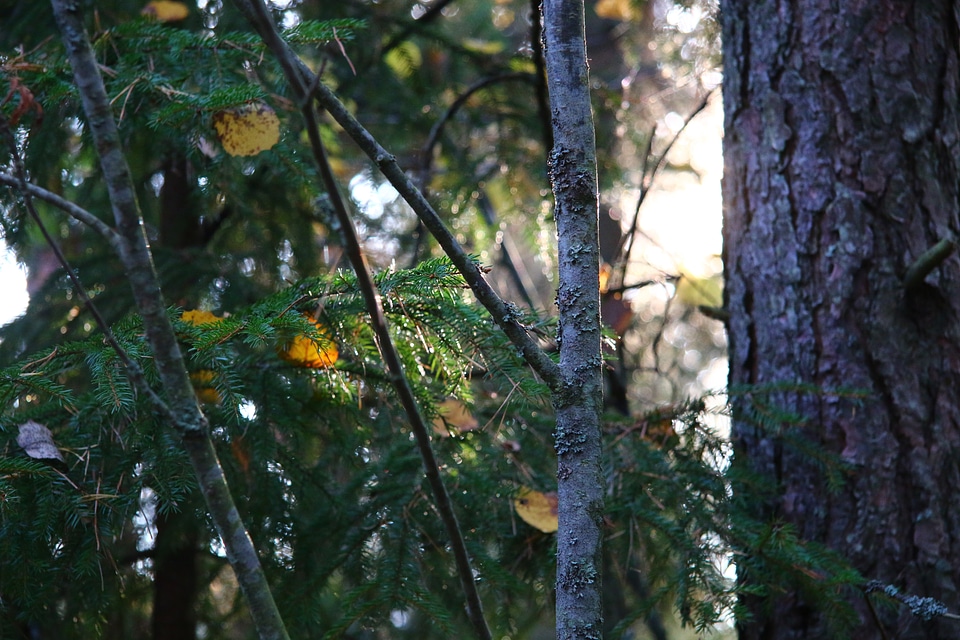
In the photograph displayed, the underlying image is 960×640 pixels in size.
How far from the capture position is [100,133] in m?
1.02

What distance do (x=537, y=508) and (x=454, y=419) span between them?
0.32 meters

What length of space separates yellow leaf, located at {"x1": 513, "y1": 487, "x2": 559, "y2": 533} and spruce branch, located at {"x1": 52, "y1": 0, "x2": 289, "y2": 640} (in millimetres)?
819

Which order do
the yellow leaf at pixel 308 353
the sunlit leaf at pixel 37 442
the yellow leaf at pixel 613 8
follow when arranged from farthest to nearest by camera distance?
the yellow leaf at pixel 613 8, the yellow leaf at pixel 308 353, the sunlit leaf at pixel 37 442

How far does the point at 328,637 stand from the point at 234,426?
53cm

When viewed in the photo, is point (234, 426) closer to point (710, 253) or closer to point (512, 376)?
point (512, 376)

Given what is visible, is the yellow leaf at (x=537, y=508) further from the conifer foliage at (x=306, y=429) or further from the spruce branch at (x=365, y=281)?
the spruce branch at (x=365, y=281)

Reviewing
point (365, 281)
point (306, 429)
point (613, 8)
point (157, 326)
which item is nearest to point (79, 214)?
point (157, 326)

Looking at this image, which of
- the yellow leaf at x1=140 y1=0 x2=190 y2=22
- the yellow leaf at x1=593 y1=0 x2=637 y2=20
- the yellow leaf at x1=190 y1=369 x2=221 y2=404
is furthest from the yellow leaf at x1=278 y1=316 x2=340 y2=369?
the yellow leaf at x1=593 y1=0 x2=637 y2=20

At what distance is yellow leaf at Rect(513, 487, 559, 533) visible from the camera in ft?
5.72

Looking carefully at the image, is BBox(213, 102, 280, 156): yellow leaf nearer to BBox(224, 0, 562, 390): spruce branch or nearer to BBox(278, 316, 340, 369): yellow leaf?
BBox(278, 316, 340, 369): yellow leaf

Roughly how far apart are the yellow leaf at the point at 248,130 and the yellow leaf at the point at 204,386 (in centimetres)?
54

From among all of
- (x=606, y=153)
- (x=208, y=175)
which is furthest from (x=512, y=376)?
(x=606, y=153)

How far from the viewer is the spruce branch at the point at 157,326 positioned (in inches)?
39.6

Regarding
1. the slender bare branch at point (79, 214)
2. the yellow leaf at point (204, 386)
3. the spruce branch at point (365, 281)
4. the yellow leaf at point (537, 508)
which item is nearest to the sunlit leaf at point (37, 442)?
the yellow leaf at point (204, 386)
